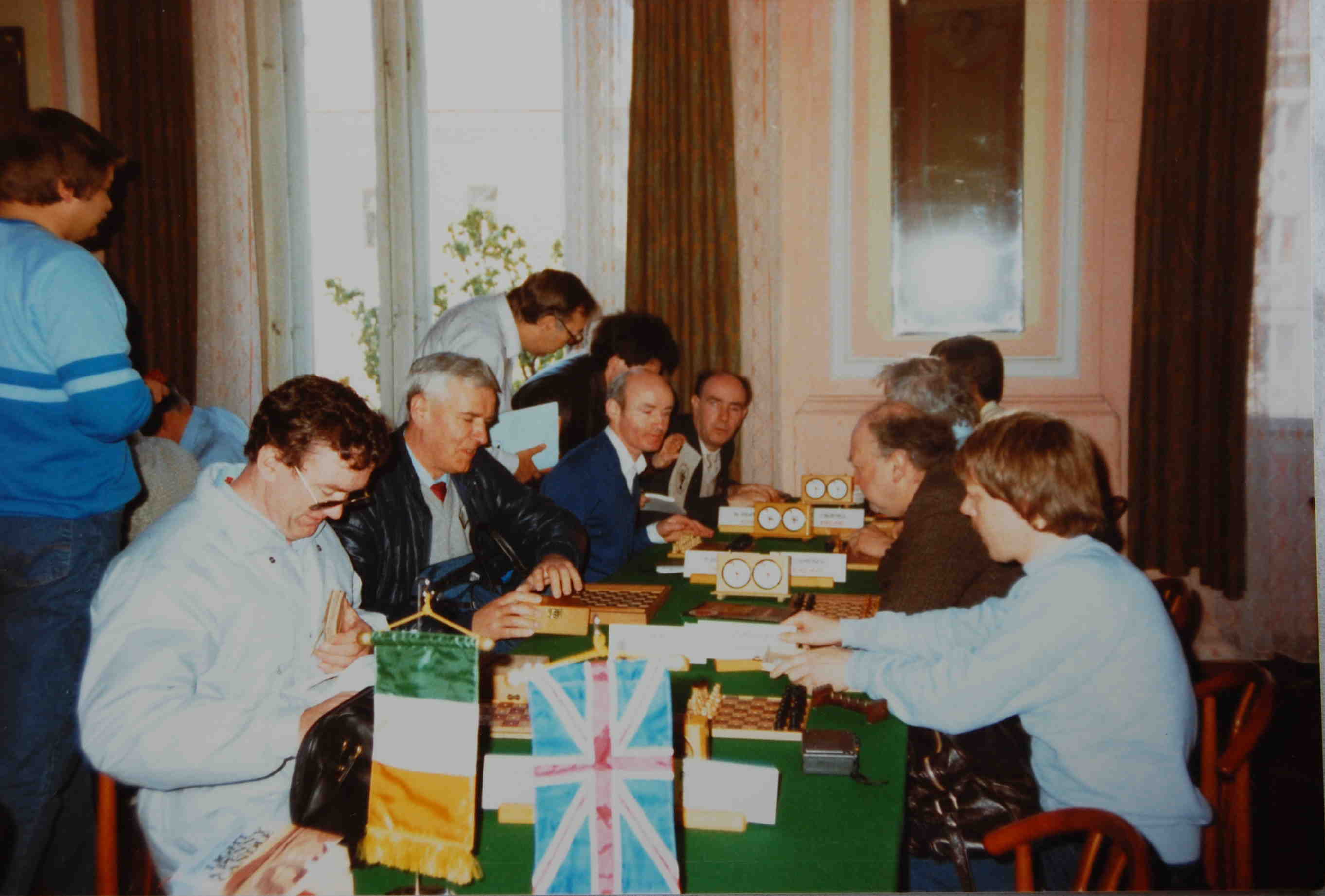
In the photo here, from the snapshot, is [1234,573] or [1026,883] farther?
[1234,573]

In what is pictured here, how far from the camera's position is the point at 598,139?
508 centimetres

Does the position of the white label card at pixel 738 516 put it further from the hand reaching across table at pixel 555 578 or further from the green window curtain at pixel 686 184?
the green window curtain at pixel 686 184

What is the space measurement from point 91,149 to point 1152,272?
4.40 m

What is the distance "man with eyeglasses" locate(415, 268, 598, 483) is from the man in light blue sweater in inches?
83.3

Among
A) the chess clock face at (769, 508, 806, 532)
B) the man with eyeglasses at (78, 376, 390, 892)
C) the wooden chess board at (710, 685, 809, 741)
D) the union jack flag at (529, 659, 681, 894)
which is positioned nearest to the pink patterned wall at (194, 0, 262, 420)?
the chess clock face at (769, 508, 806, 532)

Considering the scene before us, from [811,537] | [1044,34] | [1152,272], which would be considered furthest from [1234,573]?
[1044,34]

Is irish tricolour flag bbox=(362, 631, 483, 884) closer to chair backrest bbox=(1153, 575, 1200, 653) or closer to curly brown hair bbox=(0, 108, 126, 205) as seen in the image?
curly brown hair bbox=(0, 108, 126, 205)

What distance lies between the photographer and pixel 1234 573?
4.43 metres

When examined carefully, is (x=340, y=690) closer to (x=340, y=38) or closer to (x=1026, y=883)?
(x=1026, y=883)

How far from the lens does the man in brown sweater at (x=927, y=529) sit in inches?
94.6

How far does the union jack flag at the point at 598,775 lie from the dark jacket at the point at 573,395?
2714mm

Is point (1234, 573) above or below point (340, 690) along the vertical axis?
below

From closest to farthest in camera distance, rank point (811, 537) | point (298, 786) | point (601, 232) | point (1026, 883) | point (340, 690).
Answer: point (298, 786) → point (1026, 883) → point (340, 690) → point (811, 537) → point (601, 232)

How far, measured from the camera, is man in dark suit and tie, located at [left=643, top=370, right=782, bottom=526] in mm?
4371
